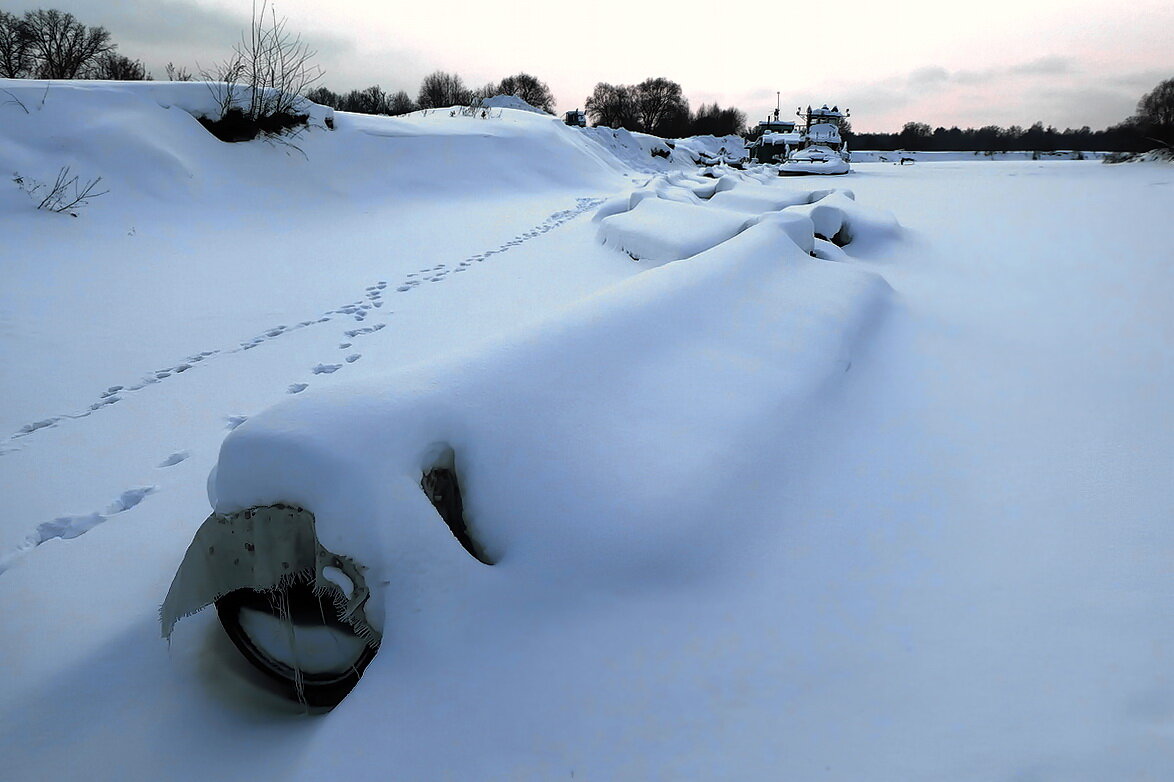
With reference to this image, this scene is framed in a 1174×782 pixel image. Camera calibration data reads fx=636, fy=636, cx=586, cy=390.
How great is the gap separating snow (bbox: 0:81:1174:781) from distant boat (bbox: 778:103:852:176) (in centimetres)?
1696

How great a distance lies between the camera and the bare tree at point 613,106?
46406 millimetres

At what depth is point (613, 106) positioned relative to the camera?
47.0 m

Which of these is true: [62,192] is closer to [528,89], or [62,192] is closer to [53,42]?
[53,42]

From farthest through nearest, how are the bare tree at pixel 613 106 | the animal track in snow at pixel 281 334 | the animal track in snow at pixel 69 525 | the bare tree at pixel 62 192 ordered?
the bare tree at pixel 613 106 → the bare tree at pixel 62 192 → the animal track in snow at pixel 281 334 → the animal track in snow at pixel 69 525

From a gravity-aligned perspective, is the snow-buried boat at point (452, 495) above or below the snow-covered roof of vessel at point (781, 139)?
below

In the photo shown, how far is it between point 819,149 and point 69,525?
2346 cm

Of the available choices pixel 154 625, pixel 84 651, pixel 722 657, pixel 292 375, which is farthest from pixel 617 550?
pixel 292 375

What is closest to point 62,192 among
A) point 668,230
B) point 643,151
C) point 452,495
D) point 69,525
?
point 69,525

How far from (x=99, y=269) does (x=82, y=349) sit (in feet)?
5.19

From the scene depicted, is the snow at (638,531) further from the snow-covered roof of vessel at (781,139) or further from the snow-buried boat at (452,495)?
the snow-covered roof of vessel at (781,139)

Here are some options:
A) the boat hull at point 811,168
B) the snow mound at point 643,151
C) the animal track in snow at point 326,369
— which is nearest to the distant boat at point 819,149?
the boat hull at point 811,168

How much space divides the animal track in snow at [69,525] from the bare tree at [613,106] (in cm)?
4791

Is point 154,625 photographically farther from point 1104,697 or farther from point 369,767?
point 1104,697

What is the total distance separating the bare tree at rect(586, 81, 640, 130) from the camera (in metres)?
46.4
